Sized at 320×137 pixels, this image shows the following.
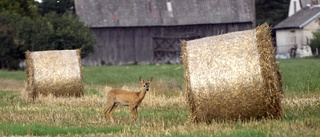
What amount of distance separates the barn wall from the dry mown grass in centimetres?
3300

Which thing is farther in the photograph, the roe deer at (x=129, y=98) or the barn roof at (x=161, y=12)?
the barn roof at (x=161, y=12)

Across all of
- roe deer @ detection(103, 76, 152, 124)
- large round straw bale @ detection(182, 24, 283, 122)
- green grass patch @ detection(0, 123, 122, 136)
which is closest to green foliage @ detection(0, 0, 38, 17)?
roe deer @ detection(103, 76, 152, 124)

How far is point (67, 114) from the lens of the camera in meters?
15.2

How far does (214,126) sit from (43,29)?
31.8 metres

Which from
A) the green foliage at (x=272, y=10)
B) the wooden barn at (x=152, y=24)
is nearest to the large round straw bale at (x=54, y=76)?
the wooden barn at (x=152, y=24)

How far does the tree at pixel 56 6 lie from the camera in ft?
202

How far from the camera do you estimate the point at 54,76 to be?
68.6 ft

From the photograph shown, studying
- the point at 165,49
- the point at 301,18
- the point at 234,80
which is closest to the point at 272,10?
the point at 301,18

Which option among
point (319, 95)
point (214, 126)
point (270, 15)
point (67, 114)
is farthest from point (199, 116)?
point (270, 15)

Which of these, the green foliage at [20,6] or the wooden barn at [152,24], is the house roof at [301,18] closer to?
the wooden barn at [152,24]

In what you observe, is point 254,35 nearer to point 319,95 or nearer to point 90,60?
point 319,95

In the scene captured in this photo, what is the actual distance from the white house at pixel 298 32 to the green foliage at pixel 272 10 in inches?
309

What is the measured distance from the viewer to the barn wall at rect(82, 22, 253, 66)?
53.5 meters

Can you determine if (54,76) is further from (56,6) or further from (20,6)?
(56,6)
